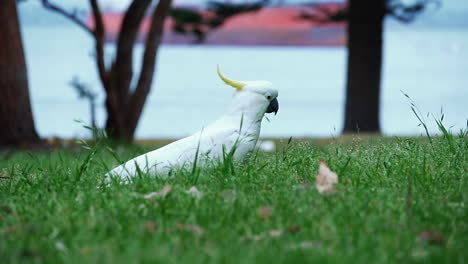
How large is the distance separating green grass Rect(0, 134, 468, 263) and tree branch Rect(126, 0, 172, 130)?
21.5 feet

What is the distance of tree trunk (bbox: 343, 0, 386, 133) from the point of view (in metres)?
13.8

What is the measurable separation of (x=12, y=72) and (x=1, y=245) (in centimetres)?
730

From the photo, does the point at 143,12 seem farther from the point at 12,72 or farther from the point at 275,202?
the point at 275,202

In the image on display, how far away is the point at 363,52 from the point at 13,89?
702 cm

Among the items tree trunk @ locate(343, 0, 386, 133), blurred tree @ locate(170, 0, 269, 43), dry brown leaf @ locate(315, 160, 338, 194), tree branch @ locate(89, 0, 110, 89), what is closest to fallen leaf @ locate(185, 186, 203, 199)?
dry brown leaf @ locate(315, 160, 338, 194)

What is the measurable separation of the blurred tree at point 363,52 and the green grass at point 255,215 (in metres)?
9.81

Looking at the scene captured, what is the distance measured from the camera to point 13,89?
31.0 feet

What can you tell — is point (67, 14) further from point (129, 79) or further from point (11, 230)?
point (11, 230)

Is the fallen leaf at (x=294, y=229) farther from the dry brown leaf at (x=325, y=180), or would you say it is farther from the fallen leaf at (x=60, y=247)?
the fallen leaf at (x=60, y=247)

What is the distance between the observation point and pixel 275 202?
3260mm

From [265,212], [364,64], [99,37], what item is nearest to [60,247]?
[265,212]

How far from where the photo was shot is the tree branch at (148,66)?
10.8 metres

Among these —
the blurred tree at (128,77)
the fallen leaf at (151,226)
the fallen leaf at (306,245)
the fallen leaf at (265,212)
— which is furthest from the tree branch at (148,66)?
the fallen leaf at (306,245)

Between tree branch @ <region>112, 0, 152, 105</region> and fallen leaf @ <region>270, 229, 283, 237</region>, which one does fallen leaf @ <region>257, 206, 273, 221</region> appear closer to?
fallen leaf @ <region>270, 229, 283, 237</region>
